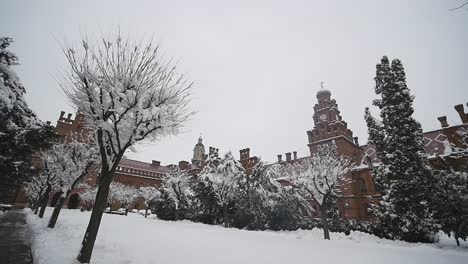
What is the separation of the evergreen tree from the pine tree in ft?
74.6

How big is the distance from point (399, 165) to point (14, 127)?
964 inches

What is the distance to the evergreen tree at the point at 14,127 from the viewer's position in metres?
8.62

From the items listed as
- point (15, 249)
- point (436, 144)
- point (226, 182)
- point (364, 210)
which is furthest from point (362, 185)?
point (15, 249)

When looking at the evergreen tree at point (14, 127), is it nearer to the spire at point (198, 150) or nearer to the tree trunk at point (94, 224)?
the tree trunk at point (94, 224)

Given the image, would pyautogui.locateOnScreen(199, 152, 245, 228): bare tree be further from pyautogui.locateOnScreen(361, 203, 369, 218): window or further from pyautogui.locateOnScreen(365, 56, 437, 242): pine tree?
pyautogui.locateOnScreen(361, 203, 369, 218): window

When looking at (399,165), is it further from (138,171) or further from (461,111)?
(138,171)

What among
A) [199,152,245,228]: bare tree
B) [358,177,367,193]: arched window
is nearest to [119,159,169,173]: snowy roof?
[199,152,245,228]: bare tree

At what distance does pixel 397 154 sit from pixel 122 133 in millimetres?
20873

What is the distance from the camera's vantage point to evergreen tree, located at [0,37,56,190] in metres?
8.62

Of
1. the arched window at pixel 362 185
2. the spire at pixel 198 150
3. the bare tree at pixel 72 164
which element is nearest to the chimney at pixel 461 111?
the arched window at pixel 362 185

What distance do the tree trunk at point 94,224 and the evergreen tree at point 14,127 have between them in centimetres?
390

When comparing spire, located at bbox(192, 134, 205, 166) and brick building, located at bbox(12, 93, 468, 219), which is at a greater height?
spire, located at bbox(192, 134, 205, 166)

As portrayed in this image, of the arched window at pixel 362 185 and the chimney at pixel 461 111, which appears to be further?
the arched window at pixel 362 185

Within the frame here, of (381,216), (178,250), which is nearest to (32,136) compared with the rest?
(178,250)
